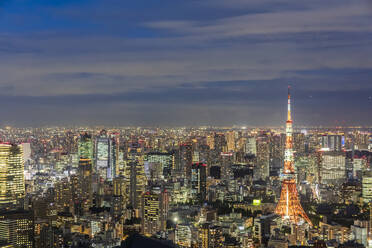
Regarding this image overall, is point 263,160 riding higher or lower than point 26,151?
lower

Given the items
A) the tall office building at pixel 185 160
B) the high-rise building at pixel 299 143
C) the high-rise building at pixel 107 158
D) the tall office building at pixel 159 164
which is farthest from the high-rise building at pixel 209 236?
the tall office building at pixel 185 160

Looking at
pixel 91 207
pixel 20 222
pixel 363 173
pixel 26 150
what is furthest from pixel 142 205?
pixel 363 173

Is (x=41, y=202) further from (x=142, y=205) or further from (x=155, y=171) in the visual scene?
(x=155, y=171)

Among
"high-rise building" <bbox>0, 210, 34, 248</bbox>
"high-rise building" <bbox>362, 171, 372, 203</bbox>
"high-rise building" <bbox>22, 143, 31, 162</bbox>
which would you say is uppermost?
"high-rise building" <bbox>22, 143, 31, 162</bbox>

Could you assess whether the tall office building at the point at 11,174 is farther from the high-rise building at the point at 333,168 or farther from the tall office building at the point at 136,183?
the high-rise building at the point at 333,168

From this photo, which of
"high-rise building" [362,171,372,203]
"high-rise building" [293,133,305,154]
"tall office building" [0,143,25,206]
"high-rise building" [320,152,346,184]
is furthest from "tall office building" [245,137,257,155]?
"tall office building" [0,143,25,206]

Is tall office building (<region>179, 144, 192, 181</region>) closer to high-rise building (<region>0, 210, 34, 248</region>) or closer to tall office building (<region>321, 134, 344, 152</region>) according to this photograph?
tall office building (<region>321, 134, 344, 152</region>)

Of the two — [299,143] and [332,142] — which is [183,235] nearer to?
[332,142]

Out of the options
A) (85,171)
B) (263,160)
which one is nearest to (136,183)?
(85,171)
